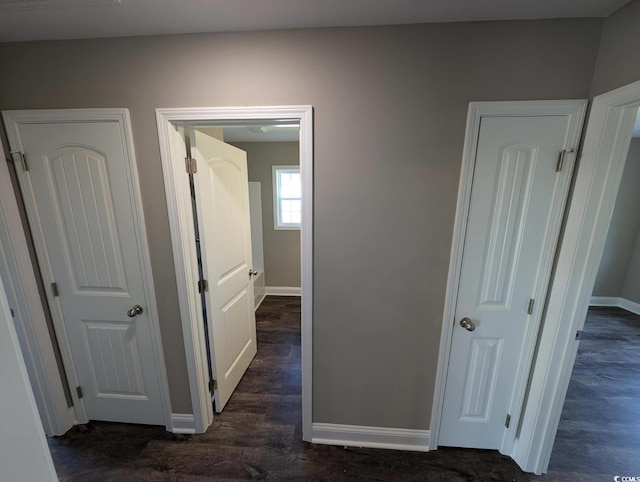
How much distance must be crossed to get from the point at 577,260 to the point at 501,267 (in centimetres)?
31

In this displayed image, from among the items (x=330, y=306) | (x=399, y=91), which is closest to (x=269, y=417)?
(x=330, y=306)

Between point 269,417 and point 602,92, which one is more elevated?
point 602,92

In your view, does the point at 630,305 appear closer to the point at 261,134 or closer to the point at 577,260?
the point at 577,260

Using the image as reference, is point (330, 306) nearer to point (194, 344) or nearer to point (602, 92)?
point (194, 344)

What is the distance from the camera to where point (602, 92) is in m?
1.11

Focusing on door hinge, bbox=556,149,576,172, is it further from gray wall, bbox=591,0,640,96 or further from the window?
the window

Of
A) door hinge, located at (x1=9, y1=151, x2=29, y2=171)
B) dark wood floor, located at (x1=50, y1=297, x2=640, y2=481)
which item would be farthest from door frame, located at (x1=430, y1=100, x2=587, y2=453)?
door hinge, located at (x1=9, y1=151, x2=29, y2=171)

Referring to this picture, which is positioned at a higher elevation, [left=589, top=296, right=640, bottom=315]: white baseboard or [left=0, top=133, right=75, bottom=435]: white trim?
[left=0, top=133, right=75, bottom=435]: white trim

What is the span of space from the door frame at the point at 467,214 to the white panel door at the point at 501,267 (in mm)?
24

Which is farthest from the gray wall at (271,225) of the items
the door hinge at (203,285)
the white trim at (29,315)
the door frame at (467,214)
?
the door frame at (467,214)

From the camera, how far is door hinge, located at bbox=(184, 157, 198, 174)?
1.43 metres

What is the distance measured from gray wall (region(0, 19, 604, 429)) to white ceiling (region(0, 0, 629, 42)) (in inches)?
1.8

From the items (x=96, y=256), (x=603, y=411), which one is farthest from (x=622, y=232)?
(x=96, y=256)

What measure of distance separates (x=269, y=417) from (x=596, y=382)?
296 cm
